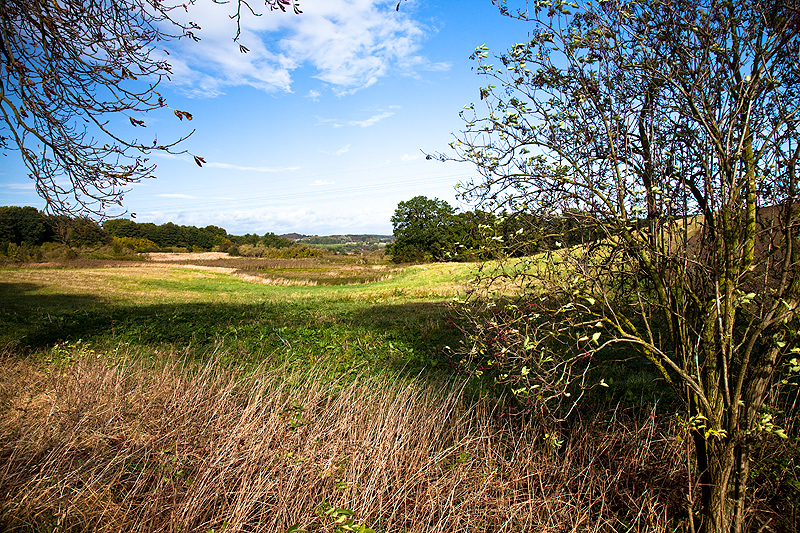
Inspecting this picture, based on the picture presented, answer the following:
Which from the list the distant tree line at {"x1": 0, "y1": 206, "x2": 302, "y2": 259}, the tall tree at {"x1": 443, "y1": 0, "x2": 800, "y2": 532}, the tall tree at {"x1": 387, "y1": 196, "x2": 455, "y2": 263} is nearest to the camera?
the tall tree at {"x1": 443, "y1": 0, "x2": 800, "y2": 532}

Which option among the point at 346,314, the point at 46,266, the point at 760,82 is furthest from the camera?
the point at 46,266

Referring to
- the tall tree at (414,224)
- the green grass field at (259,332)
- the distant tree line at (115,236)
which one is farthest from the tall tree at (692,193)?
the tall tree at (414,224)

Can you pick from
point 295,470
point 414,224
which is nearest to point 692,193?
point 295,470

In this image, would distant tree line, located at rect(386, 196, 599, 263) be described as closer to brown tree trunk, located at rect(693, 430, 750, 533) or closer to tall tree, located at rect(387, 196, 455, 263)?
brown tree trunk, located at rect(693, 430, 750, 533)

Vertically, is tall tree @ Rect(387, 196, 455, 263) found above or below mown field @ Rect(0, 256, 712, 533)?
above

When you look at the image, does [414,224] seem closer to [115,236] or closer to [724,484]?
[115,236]

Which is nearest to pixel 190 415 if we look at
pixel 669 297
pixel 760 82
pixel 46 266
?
pixel 669 297

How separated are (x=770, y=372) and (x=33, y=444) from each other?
20.4ft

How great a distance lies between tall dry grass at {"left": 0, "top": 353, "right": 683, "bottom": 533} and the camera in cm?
333

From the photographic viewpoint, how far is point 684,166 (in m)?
3.16

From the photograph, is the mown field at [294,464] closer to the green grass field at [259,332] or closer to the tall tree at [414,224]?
the green grass field at [259,332]

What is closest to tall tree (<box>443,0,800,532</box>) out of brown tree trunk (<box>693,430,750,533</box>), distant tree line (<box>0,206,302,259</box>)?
brown tree trunk (<box>693,430,750,533</box>)

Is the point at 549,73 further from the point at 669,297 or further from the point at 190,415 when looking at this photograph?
the point at 190,415

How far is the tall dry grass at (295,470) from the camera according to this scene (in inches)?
131
